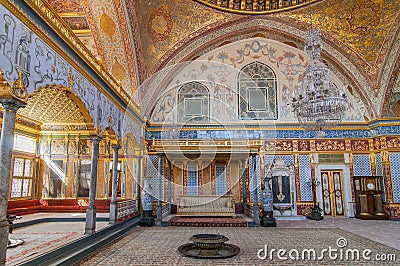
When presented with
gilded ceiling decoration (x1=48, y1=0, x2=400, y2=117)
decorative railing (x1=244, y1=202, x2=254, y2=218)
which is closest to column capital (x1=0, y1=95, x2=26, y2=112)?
gilded ceiling decoration (x1=48, y1=0, x2=400, y2=117)

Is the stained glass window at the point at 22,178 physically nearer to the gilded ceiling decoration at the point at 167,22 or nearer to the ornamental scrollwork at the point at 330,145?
the gilded ceiling decoration at the point at 167,22

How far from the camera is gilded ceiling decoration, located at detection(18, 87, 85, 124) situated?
619cm

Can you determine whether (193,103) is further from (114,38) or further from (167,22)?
(114,38)

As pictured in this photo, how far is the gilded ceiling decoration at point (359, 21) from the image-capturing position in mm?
11039

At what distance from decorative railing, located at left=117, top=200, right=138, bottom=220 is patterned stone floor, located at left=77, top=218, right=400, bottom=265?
600 millimetres

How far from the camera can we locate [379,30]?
11656 millimetres

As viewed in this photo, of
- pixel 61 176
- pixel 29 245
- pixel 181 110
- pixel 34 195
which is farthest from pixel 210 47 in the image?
pixel 29 245

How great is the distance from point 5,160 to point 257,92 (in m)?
11.2

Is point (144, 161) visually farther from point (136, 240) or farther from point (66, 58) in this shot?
point (66, 58)

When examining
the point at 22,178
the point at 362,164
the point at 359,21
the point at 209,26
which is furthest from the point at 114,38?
the point at 362,164

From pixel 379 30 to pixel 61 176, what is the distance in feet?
45.7

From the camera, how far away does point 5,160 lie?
162 inches

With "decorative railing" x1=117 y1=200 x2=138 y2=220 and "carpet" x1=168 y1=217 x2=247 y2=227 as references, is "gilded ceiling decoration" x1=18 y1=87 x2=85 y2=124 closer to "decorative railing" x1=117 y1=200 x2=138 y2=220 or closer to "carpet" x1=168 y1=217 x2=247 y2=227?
"decorative railing" x1=117 y1=200 x2=138 y2=220

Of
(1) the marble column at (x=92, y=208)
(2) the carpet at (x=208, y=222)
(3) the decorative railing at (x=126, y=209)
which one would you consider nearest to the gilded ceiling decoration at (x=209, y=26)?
(3) the decorative railing at (x=126, y=209)
